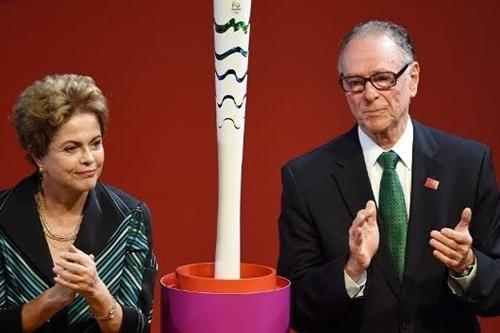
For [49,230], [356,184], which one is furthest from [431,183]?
[49,230]

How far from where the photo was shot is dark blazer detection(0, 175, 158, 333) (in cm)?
206

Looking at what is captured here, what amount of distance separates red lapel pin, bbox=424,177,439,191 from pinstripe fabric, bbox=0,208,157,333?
0.69 meters

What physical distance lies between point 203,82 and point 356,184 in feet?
3.29

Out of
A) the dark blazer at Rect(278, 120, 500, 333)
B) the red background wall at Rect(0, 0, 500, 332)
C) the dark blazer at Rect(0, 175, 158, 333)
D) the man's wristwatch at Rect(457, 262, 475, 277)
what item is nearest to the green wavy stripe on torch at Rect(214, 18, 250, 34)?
the dark blazer at Rect(278, 120, 500, 333)

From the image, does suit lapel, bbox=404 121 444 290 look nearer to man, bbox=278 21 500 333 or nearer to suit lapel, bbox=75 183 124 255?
man, bbox=278 21 500 333

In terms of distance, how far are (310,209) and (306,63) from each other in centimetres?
100

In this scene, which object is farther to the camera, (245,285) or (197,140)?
(197,140)

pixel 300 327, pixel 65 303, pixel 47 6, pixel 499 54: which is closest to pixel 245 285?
pixel 300 327

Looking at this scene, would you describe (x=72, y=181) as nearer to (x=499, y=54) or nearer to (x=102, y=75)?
(x=102, y=75)

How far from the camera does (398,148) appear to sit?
7.20 ft

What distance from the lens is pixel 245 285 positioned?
6.64ft

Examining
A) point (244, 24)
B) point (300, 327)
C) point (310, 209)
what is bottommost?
point (300, 327)

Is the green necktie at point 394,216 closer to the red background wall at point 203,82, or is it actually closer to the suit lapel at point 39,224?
the suit lapel at point 39,224

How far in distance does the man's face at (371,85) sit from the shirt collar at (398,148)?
0.05m
